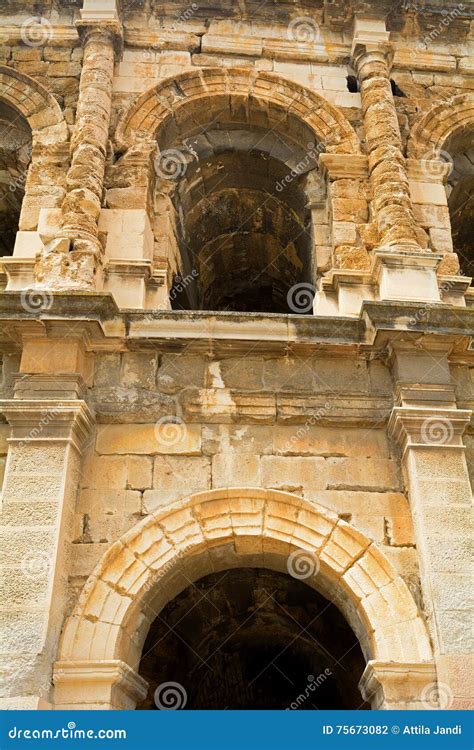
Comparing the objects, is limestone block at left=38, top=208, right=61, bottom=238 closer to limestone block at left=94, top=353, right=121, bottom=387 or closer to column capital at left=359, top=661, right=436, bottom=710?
limestone block at left=94, top=353, right=121, bottom=387

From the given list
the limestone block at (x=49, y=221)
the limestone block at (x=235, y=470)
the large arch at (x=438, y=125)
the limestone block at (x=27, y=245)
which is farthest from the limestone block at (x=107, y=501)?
the large arch at (x=438, y=125)

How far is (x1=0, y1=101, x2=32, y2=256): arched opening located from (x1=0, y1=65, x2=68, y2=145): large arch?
0.39 feet

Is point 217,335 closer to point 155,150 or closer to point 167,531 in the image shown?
point 167,531

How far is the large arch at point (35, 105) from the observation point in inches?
298

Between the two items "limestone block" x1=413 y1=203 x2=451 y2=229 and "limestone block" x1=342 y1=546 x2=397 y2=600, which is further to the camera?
"limestone block" x1=413 y1=203 x2=451 y2=229

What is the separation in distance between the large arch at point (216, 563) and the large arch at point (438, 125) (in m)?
4.16

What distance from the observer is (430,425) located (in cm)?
568

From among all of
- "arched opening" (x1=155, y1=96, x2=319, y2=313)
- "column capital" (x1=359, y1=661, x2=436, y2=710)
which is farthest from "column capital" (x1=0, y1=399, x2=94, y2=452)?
"column capital" (x1=359, y1=661, x2=436, y2=710)

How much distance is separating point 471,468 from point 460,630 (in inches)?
53.3

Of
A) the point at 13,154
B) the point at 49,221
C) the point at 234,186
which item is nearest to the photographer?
the point at 49,221

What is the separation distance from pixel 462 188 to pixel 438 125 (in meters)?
0.82

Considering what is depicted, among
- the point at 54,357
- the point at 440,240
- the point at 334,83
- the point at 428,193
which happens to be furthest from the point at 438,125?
the point at 54,357

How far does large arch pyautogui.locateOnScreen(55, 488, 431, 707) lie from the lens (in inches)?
196

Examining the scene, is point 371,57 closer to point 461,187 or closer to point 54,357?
point 461,187
